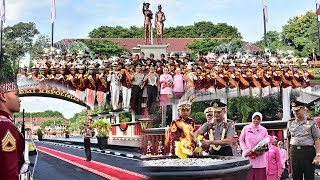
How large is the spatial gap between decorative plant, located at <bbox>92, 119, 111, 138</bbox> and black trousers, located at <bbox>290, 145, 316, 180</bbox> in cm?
235

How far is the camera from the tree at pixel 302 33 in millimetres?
29919

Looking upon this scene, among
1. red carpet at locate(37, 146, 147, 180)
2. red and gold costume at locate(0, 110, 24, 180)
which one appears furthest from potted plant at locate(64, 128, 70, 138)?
red and gold costume at locate(0, 110, 24, 180)

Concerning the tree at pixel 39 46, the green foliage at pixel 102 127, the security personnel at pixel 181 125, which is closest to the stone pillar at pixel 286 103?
the tree at pixel 39 46

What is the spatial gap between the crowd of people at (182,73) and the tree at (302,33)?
795 inches

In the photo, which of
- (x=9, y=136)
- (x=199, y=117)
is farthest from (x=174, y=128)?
(x=199, y=117)

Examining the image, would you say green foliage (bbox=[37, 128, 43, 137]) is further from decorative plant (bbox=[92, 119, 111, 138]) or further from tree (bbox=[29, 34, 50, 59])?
tree (bbox=[29, 34, 50, 59])

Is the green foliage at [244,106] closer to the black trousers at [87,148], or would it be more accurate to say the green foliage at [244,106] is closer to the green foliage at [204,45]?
the black trousers at [87,148]

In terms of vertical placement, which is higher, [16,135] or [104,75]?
[104,75]

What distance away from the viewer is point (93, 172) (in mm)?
2619

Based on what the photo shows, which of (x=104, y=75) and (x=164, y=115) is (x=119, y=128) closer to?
(x=164, y=115)

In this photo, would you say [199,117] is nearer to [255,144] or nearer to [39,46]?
[255,144]

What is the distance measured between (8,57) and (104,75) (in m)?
1.03

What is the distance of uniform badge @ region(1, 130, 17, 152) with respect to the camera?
1657 mm

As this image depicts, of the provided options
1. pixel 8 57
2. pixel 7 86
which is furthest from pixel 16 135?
pixel 8 57
